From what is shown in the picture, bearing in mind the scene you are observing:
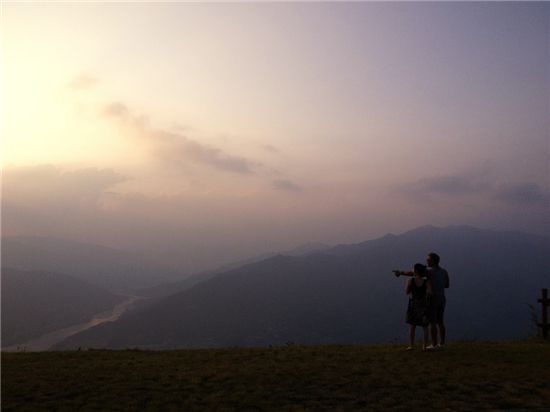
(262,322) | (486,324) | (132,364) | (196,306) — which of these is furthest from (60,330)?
(132,364)

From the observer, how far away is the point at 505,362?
13430 millimetres

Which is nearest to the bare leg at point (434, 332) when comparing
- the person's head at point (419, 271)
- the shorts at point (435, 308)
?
the shorts at point (435, 308)

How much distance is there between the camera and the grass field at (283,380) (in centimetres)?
962

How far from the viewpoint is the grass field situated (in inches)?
379

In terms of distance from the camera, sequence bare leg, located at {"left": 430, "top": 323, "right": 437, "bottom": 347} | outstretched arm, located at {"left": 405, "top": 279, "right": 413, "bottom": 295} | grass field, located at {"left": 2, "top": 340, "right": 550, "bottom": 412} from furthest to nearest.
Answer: bare leg, located at {"left": 430, "top": 323, "right": 437, "bottom": 347}, outstretched arm, located at {"left": 405, "top": 279, "right": 413, "bottom": 295}, grass field, located at {"left": 2, "top": 340, "right": 550, "bottom": 412}

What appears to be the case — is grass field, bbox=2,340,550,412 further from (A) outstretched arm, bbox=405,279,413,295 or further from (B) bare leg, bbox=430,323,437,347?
(A) outstretched arm, bbox=405,279,413,295

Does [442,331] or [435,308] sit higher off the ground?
Result: [435,308]

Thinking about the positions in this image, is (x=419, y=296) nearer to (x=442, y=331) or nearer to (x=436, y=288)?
(x=436, y=288)

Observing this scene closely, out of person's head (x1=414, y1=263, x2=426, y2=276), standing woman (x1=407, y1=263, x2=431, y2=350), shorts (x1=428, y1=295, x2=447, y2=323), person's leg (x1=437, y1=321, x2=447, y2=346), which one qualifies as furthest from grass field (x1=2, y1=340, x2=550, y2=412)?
person's head (x1=414, y1=263, x2=426, y2=276)

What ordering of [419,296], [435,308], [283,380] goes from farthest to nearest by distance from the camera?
[419,296] < [435,308] < [283,380]

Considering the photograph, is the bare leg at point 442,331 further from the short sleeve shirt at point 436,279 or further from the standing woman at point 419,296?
the short sleeve shirt at point 436,279

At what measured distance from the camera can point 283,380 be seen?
11375 mm

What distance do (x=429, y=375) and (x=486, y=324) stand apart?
19575cm

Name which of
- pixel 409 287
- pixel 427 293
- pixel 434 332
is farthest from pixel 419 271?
pixel 434 332
